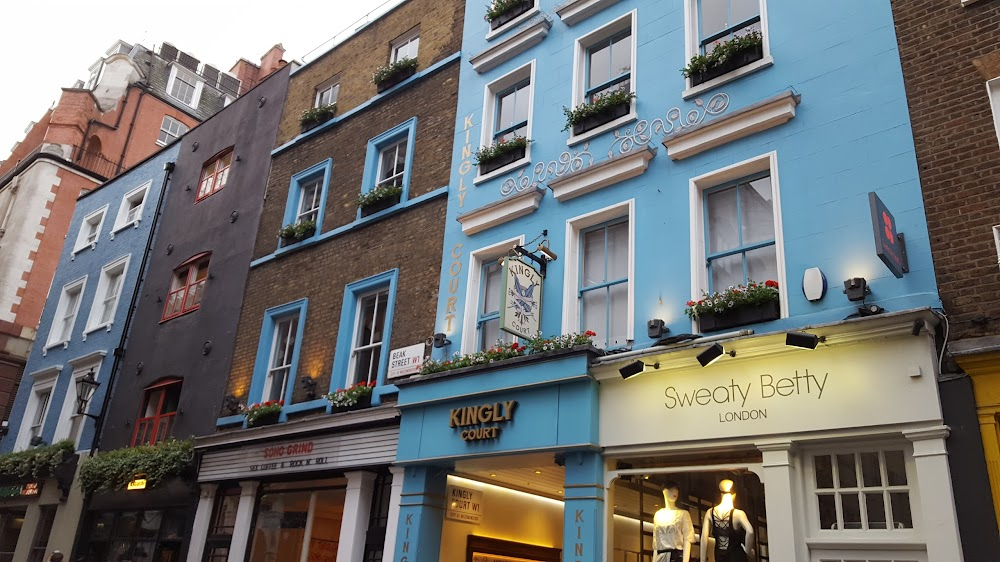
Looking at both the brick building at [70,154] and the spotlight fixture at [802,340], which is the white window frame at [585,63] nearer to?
the spotlight fixture at [802,340]

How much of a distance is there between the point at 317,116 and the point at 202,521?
9145 mm

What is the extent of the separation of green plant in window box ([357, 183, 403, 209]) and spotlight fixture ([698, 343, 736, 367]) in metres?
7.91

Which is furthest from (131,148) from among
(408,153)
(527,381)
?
(527,381)

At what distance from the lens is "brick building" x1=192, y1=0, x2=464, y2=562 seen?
42.9 feet

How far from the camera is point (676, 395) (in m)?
9.20

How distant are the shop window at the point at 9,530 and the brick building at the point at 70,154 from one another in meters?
5.62

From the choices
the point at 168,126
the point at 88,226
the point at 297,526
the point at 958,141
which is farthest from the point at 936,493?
the point at 168,126

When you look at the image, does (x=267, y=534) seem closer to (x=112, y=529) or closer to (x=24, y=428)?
(x=112, y=529)

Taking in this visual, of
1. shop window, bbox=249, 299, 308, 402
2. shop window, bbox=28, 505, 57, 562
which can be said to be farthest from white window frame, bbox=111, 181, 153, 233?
shop window, bbox=249, 299, 308, 402

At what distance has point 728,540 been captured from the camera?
8695 mm

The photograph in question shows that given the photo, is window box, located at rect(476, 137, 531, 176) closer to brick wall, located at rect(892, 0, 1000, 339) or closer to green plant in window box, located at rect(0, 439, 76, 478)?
brick wall, located at rect(892, 0, 1000, 339)

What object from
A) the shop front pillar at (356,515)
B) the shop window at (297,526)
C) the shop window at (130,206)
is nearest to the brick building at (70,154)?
the shop window at (130,206)

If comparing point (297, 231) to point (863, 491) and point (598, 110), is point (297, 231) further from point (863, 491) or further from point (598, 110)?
point (863, 491)

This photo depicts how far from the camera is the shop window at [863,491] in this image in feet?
25.2
